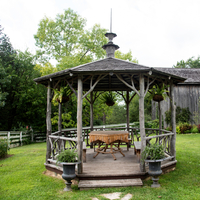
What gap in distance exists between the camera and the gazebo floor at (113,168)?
5312 mm

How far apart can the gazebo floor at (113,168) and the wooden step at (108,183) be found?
4.6 inches

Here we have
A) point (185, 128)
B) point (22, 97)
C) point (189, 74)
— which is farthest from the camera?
point (189, 74)

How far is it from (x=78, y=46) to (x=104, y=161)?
60.6 feet

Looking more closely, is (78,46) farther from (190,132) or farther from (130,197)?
(130,197)

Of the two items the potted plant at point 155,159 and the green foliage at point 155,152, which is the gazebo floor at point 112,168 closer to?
the potted plant at point 155,159

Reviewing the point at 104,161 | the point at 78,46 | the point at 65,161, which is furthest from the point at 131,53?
the point at 65,161

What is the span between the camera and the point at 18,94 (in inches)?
655

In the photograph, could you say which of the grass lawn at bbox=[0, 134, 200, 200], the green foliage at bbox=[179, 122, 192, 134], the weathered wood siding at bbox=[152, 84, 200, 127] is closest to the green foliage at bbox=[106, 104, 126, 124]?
the weathered wood siding at bbox=[152, 84, 200, 127]

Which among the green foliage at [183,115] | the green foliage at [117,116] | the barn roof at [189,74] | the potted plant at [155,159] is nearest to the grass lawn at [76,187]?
the potted plant at [155,159]

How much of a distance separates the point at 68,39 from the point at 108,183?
20.8 meters

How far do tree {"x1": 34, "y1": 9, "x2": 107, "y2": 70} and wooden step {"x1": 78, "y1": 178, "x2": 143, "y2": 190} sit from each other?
1777 centimetres

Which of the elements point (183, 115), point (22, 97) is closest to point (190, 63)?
point (183, 115)

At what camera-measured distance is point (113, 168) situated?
5.82 meters

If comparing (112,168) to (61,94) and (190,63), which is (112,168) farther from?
(190,63)
